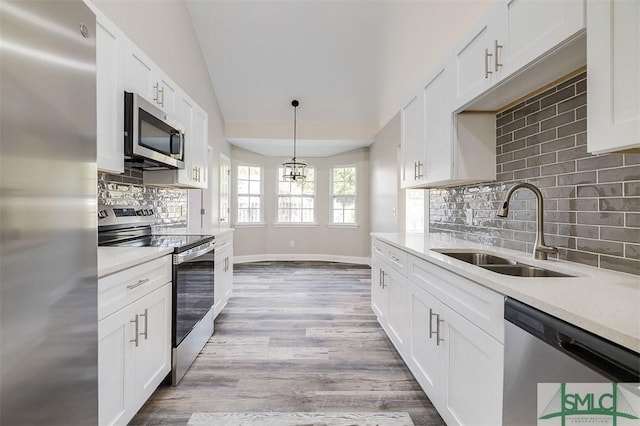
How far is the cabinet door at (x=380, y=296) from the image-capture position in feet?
8.87

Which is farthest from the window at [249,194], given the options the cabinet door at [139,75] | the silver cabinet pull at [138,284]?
the silver cabinet pull at [138,284]

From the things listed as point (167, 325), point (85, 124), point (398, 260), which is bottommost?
point (167, 325)

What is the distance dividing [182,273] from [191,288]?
8.4 inches

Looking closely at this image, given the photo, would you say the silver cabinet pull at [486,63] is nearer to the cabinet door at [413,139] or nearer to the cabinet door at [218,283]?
the cabinet door at [413,139]

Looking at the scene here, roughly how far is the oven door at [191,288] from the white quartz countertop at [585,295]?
5.46ft

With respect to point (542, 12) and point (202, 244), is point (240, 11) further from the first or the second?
point (542, 12)

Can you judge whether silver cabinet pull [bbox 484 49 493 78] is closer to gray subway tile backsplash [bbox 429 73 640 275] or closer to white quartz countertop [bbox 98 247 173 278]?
gray subway tile backsplash [bbox 429 73 640 275]

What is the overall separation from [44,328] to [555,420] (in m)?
1.44

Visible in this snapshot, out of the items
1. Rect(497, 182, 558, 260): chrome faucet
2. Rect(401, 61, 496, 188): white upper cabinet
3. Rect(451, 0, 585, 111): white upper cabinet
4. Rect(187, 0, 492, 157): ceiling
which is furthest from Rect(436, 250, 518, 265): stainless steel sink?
Result: Rect(187, 0, 492, 157): ceiling

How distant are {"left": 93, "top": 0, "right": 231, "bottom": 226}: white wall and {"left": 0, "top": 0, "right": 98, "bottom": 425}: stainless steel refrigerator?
7.31ft

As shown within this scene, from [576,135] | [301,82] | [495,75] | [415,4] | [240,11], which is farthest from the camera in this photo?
[301,82]

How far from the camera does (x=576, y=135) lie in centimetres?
147

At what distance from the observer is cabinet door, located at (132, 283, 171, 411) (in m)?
1.61

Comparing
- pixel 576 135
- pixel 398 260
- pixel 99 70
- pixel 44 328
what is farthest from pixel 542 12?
pixel 99 70
